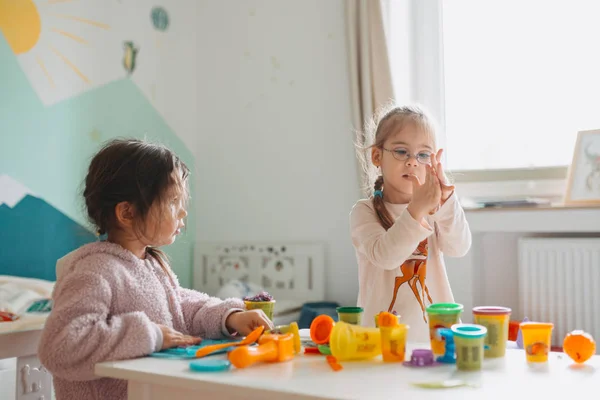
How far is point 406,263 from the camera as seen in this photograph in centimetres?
159

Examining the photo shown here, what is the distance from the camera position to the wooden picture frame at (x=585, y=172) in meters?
2.66

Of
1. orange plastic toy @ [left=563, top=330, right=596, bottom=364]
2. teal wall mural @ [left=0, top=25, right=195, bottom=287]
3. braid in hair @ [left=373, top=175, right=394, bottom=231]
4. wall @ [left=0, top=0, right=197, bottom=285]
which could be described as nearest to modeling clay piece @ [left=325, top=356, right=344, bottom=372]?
orange plastic toy @ [left=563, top=330, right=596, bottom=364]

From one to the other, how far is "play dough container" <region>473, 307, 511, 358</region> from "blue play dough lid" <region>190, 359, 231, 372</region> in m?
0.44

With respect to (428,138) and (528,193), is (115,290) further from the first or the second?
(528,193)

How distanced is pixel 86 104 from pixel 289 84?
118 cm

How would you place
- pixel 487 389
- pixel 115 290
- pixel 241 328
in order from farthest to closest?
pixel 241 328, pixel 115 290, pixel 487 389

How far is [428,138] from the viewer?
170 cm

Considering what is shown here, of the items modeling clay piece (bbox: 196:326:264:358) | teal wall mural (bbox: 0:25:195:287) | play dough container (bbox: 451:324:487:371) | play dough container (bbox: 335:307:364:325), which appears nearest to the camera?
play dough container (bbox: 451:324:487:371)

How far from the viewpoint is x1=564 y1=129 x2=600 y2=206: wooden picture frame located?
8.72 ft

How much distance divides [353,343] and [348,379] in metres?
0.13

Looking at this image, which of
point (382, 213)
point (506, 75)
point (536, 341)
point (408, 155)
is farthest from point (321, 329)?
point (506, 75)

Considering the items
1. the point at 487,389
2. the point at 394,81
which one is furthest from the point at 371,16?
the point at 487,389

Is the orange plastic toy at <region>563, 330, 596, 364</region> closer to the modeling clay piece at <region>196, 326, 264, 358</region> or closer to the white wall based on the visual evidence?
the modeling clay piece at <region>196, 326, 264, 358</region>

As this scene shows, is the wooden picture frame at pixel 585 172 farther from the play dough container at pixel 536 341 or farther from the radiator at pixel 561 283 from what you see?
the play dough container at pixel 536 341
